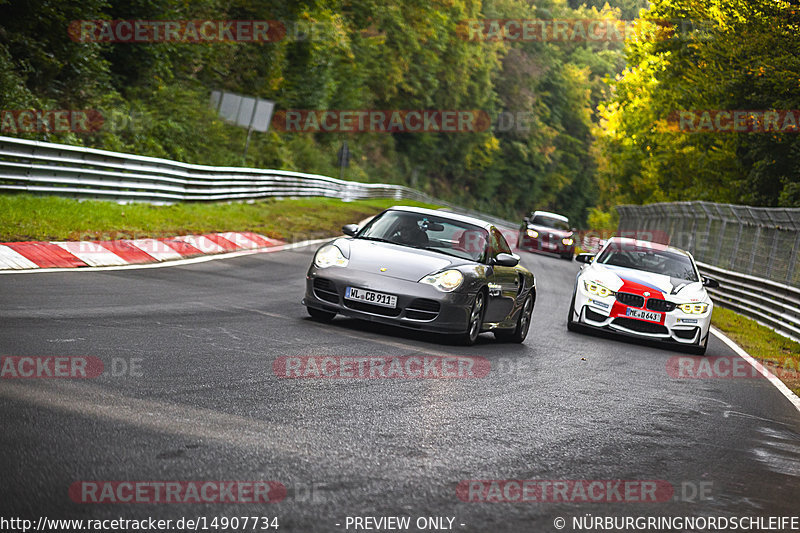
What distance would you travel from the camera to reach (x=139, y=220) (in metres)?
17.8

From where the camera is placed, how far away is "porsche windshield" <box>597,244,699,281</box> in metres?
14.3

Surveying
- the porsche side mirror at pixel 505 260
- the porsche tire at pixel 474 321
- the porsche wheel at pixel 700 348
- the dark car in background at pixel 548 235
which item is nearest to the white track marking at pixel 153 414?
the porsche tire at pixel 474 321

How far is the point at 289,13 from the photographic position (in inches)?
1724

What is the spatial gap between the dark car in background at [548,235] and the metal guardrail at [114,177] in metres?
10.0

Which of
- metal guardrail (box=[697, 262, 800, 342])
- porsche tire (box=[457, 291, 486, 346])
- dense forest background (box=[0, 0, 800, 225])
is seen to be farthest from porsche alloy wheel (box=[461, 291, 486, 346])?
dense forest background (box=[0, 0, 800, 225])

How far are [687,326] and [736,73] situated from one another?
61.1 feet

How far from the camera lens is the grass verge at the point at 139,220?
13.7 meters

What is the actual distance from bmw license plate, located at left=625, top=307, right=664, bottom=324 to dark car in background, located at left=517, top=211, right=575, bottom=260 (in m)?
22.0

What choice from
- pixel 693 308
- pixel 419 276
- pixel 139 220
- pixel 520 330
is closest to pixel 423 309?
pixel 419 276

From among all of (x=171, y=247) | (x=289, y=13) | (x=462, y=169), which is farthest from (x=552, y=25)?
(x=171, y=247)

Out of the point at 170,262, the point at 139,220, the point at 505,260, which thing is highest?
the point at 505,260

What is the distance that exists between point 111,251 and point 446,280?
5.71m

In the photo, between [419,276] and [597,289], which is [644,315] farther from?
[419,276]

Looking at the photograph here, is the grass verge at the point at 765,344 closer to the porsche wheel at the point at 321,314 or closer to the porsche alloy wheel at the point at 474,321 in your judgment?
the porsche alloy wheel at the point at 474,321
